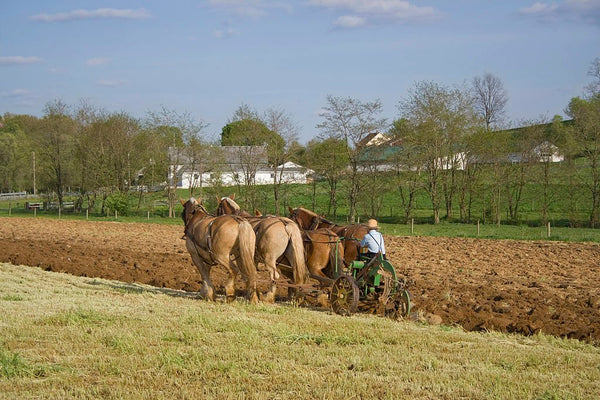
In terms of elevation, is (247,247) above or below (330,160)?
below

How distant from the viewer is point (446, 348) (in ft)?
27.1

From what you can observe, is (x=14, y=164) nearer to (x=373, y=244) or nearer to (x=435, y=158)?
(x=435, y=158)

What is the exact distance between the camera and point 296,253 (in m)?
11.8

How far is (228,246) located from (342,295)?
2270mm

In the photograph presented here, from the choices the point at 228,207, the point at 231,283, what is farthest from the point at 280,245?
the point at 228,207

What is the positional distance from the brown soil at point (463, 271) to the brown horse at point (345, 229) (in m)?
1.42

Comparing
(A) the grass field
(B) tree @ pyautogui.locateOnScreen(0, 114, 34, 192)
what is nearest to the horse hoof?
(A) the grass field

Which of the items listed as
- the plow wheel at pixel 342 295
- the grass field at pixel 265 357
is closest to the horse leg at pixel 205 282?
the grass field at pixel 265 357

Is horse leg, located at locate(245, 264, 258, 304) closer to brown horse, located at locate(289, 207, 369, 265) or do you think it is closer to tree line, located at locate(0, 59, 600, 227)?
brown horse, located at locate(289, 207, 369, 265)

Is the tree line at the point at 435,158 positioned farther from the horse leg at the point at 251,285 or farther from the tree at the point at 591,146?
the horse leg at the point at 251,285

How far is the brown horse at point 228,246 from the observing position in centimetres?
1159

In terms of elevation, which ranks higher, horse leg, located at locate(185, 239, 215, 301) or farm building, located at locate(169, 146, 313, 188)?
farm building, located at locate(169, 146, 313, 188)

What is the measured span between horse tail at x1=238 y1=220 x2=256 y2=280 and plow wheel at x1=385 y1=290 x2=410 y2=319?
253 centimetres

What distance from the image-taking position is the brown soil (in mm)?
10672
